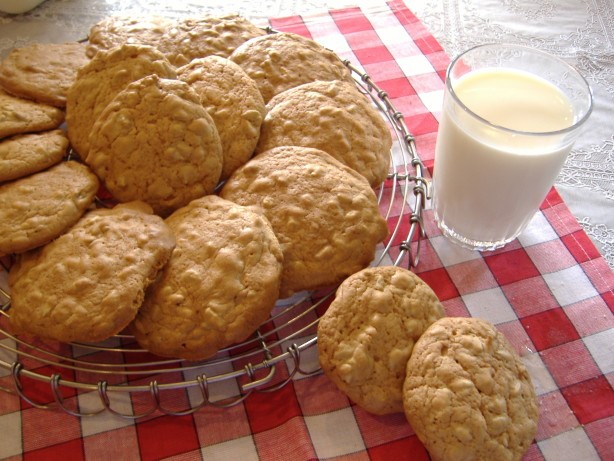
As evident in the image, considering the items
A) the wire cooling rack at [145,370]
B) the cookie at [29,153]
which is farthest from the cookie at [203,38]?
the wire cooling rack at [145,370]

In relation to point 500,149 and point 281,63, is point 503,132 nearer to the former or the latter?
point 500,149

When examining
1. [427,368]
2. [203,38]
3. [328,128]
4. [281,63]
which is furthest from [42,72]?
[427,368]

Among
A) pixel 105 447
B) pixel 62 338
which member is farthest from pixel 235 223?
pixel 105 447

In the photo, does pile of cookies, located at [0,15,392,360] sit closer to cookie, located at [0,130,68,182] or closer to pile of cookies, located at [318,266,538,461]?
cookie, located at [0,130,68,182]

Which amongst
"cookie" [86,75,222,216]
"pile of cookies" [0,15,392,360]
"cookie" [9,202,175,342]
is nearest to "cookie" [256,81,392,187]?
"pile of cookies" [0,15,392,360]

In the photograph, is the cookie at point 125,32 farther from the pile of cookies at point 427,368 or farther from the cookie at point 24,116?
the pile of cookies at point 427,368

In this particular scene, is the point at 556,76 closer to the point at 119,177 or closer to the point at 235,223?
the point at 235,223
